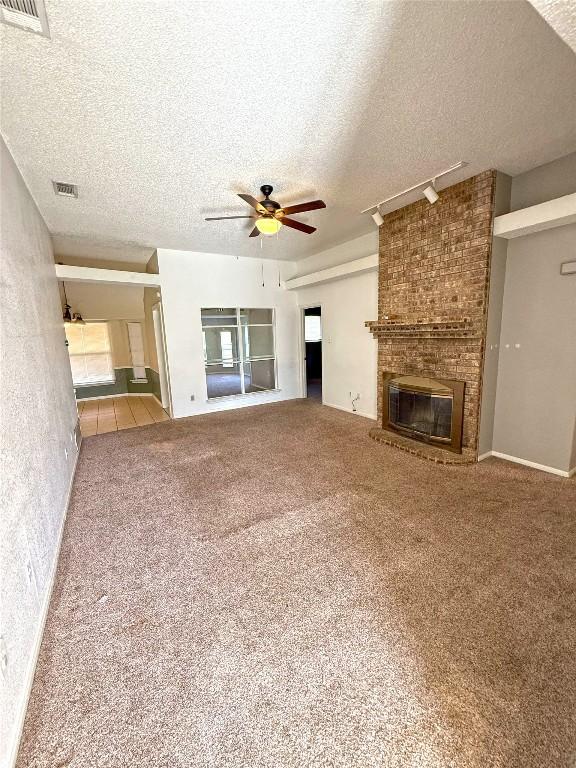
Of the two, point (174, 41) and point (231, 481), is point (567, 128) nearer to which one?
point (174, 41)

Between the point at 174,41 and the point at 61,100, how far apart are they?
0.98 m

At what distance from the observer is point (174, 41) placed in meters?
1.71

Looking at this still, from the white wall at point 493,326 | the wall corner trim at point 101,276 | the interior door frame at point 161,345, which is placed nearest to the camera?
the white wall at point 493,326

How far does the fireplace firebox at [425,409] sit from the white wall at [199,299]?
3.11m

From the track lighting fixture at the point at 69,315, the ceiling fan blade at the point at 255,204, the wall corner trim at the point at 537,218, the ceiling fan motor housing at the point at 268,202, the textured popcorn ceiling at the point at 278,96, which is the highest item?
the textured popcorn ceiling at the point at 278,96

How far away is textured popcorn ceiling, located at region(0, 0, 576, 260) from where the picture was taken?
64.0 inches

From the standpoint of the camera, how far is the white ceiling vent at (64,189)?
10.3ft

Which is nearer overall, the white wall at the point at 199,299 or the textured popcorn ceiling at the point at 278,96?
the textured popcorn ceiling at the point at 278,96

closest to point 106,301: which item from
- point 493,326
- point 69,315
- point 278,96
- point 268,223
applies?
point 69,315

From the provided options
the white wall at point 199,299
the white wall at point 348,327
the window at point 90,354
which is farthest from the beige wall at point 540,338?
the window at point 90,354

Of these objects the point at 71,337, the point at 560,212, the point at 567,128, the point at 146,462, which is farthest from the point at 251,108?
the point at 71,337

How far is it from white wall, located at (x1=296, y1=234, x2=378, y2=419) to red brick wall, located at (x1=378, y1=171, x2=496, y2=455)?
26.6 inches

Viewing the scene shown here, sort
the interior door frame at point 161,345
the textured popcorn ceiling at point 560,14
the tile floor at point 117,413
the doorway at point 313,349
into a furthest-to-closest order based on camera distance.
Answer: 1. the doorway at point 313,349
2. the interior door frame at point 161,345
3. the tile floor at point 117,413
4. the textured popcorn ceiling at point 560,14

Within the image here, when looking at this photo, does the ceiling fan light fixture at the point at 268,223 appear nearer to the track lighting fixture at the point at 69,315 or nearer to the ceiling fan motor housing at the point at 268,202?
the ceiling fan motor housing at the point at 268,202
